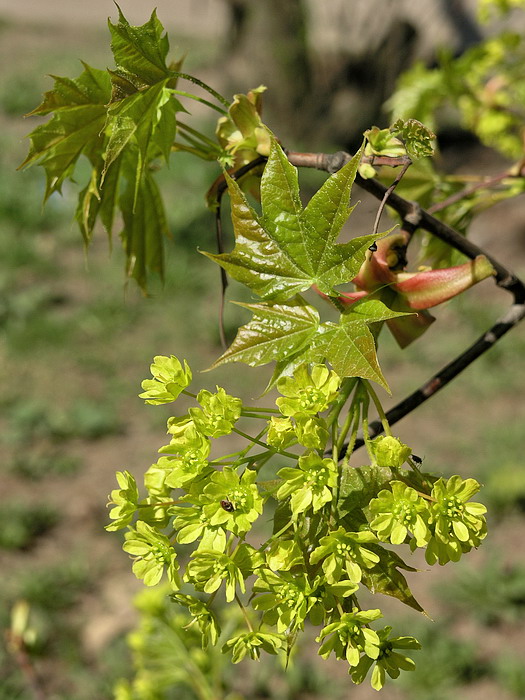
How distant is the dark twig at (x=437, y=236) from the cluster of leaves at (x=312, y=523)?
0.35ft

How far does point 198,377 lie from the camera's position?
3795 mm

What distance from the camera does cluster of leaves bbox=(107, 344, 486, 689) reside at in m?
0.60

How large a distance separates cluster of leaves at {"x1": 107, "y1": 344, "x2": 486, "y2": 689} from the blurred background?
0.44 meters

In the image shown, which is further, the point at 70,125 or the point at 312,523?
the point at 70,125

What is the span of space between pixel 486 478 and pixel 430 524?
8.87 feet

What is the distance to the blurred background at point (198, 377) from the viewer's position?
263 cm

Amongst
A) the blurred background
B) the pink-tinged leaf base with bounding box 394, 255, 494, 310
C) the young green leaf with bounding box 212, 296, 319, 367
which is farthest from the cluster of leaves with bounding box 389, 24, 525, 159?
the young green leaf with bounding box 212, 296, 319, 367

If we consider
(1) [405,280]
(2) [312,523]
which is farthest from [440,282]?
(2) [312,523]

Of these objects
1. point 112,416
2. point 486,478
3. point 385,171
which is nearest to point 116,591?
point 112,416

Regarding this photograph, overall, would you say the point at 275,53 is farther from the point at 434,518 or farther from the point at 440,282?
the point at 434,518

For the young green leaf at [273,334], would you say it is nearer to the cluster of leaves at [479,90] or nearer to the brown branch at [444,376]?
the brown branch at [444,376]

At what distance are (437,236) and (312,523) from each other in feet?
1.11

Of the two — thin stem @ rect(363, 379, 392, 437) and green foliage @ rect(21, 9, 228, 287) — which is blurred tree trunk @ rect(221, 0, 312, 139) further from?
thin stem @ rect(363, 379, 392, 437)

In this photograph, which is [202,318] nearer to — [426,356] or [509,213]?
[426,356]
